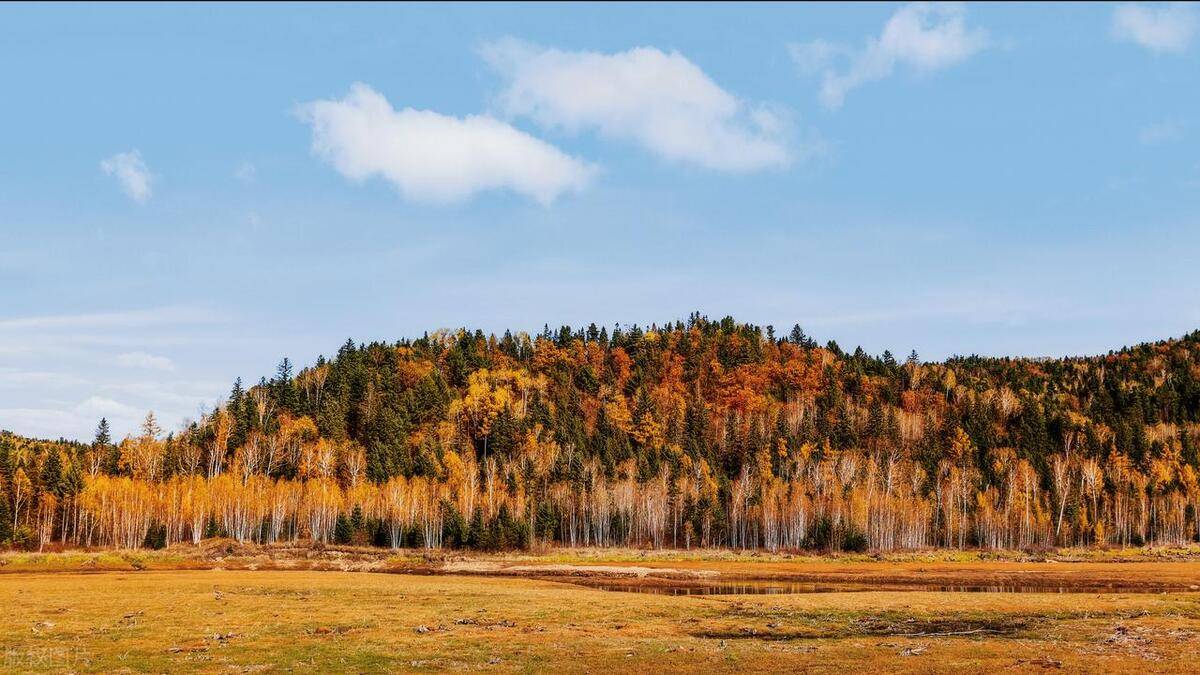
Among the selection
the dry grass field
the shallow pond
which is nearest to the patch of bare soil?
the shallow pond

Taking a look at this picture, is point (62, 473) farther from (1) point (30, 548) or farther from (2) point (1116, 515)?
(2) point (1116, 515)

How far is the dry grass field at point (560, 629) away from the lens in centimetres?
3231

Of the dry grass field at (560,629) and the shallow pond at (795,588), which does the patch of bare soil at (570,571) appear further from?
the dry grass field at (560,629)

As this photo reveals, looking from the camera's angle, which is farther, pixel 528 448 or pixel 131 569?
pixel 528 448

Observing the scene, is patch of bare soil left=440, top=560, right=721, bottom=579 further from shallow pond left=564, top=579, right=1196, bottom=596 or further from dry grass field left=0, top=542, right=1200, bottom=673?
dry grass field left=0, top=542, right=1200, bottom=673

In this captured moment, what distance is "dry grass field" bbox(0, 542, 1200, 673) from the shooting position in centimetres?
3231

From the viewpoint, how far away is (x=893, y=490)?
174 m

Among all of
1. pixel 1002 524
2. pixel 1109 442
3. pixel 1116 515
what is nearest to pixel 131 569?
pixel 1002 524

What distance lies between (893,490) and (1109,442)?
6518 cm

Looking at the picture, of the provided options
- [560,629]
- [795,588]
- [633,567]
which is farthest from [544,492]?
[560,629]

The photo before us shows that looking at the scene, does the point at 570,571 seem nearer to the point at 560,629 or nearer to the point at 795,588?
the point at 795,588

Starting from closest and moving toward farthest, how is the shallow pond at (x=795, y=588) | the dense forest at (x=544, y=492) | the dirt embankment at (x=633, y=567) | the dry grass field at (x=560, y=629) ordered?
the dry grass field at (x=560, y=629)
the shallow pond at (x=795, y=588)
the dirt embankment at (x=633, y=567)
the dense forest at (x=544, y=492)

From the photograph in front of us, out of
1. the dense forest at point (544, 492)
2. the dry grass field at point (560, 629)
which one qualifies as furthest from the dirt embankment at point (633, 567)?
the dry grass field at point (560, 629)

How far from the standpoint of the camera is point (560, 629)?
4206 centimetres
